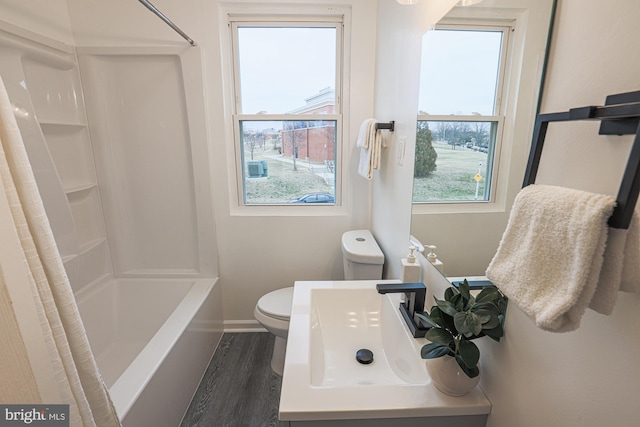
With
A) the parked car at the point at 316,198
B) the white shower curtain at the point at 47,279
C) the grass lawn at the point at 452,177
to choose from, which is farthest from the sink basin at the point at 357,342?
the parked car at the point at 316,198

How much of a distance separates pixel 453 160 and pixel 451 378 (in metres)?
0.63

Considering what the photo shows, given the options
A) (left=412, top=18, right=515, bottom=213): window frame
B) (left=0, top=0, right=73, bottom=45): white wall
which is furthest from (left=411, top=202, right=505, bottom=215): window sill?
(left=0, top=0, right=73, bottom=45): white wall

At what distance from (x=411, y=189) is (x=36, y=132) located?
205 centimetres

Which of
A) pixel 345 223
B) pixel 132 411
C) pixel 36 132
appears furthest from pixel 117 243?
pixel 345 223

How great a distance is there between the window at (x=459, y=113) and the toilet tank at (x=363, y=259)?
56cm

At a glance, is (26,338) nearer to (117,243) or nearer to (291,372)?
(291,372)

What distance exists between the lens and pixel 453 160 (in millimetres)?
957

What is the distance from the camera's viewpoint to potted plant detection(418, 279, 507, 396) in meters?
0.68

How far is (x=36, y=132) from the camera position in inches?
66.0

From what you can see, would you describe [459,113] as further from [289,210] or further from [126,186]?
[126,186]

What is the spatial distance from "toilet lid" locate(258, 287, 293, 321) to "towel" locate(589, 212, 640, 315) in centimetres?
153

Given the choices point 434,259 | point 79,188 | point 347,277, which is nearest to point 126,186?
point 79,188

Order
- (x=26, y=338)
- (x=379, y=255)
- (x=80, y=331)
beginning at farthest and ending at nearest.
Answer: (x=379, y=255) → (x=80, y=331) → (x=26, y=338)

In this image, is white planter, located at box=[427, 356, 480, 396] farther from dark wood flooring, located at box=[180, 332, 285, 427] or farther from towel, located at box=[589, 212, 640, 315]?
dark wood flooring, located at box=[180, 332, 285, 427]
